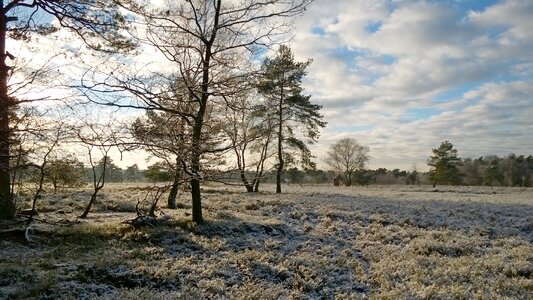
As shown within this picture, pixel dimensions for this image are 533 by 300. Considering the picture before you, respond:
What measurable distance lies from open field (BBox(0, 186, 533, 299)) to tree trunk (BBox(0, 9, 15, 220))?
3.52 ft

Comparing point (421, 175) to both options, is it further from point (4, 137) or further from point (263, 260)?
point (4, 137)

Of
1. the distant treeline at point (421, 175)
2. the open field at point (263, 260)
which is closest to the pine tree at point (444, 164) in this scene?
the distant treeline at point (421, 175)

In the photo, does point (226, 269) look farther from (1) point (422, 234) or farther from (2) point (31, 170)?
(1) point (422, 234)

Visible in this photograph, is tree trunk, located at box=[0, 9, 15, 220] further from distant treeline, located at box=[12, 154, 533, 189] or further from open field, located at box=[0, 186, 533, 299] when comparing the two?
distant treeline, located at box=[12, 154, 533, 189]

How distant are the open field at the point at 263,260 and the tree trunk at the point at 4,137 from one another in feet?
3.52

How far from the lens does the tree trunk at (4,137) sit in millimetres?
10094

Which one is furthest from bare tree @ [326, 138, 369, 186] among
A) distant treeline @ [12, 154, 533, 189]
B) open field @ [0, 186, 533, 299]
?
open field @ [0, 186, 533, 299]

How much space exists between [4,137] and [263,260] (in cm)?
763

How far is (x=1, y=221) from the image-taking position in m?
11.1

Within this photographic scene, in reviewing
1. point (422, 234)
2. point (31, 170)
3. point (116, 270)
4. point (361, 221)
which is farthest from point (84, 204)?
point (422, 234)

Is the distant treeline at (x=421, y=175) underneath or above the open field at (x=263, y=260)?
above

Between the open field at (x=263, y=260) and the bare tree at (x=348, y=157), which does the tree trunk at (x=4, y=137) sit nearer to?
the open field at (x=263, y=260)

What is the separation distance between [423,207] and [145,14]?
17417 mm

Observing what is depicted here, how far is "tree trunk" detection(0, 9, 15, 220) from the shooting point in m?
10.1
